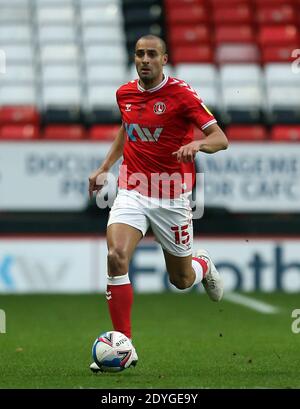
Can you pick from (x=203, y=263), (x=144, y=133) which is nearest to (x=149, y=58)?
(x=144, y=133)

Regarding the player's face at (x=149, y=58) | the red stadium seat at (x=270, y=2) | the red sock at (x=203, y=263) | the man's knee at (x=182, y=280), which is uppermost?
the red stadium seat at (x=270, y=2)

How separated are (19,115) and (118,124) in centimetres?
131

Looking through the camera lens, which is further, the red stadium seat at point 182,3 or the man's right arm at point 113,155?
the red stadium seat at point 182,3

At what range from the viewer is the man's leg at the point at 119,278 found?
730 cm

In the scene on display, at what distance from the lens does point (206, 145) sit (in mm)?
7219

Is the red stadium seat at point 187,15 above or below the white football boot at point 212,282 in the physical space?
above

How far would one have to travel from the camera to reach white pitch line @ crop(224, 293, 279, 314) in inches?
489

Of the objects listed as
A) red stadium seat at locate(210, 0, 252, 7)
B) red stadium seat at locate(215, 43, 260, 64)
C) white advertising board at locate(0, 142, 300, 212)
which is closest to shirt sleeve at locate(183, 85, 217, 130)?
white advertising board at locate(0, 142, 300, 212)

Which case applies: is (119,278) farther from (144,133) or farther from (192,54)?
(192,54)

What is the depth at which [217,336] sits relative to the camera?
10.0m

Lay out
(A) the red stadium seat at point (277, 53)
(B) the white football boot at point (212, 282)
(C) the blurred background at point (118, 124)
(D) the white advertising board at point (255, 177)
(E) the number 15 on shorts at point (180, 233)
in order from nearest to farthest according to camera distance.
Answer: (E) the number 15 on shorts at point (180, 233), (B) the white football boot at point (212, 282), (C) the blurred background at point (118, 124), (D) the white advertising board at point (255, 177), (A) the red stadium seat at point (277, 53)

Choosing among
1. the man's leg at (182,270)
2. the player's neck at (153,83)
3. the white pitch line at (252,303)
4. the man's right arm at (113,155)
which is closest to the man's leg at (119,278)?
the man's right arm at (113,155)

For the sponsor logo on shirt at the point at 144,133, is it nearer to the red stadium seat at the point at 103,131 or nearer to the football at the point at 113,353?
the football at the point at 113,353

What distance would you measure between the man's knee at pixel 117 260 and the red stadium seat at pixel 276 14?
1102 centimetres
